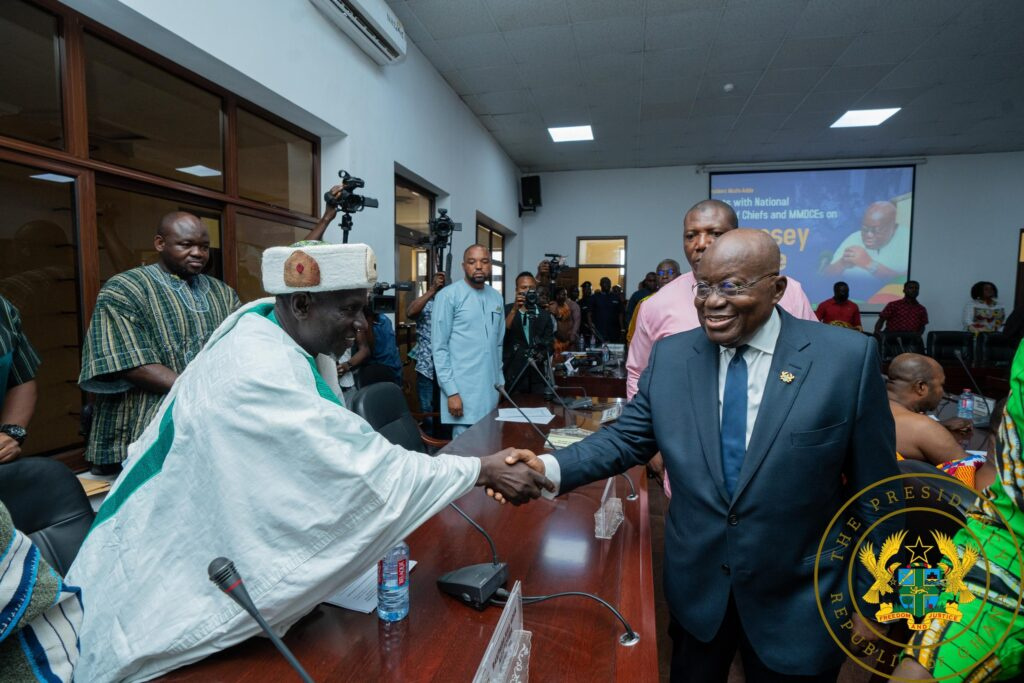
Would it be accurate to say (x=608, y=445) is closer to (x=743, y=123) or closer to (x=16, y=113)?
(x=16, y=113)

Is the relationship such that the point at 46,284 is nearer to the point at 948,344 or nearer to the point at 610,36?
the point at 610,36

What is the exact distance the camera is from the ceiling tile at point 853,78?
5137mm

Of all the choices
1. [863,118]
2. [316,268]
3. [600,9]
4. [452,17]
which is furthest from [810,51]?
[316,268]

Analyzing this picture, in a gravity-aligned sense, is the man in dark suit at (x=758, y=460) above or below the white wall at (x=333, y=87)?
below

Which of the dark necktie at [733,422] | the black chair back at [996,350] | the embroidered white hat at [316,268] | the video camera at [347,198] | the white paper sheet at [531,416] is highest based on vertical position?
the video camera at [347,198]

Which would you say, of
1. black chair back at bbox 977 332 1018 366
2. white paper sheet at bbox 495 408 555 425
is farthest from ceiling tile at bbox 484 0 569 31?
black chair back at bbox 977 332 1018 366

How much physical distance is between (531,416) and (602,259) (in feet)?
22.2

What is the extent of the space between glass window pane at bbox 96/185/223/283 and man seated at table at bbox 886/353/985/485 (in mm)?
3278

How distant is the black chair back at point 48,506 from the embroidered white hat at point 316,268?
0.64 m

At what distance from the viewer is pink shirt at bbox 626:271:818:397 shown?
5.90 feet

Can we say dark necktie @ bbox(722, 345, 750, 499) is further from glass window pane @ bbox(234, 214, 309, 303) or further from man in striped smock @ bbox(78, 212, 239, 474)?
glass window pane @ bbox(234, 214, 309, 303)

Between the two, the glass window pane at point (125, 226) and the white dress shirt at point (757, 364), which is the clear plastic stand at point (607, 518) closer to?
the white dress shirt at point (757, 364)

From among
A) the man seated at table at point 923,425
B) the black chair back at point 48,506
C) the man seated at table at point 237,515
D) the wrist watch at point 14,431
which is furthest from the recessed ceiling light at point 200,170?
the man seated at table at point 923,425

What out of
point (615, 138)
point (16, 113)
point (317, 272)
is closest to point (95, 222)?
point (16, 113)
